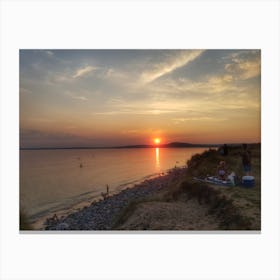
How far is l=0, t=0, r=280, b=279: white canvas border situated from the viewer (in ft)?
16.0

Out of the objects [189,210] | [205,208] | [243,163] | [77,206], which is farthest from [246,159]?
[77,206]

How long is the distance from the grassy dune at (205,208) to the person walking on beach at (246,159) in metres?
0.11

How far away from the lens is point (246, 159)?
6.62 meters

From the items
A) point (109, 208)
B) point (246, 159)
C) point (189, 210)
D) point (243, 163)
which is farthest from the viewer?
point (109, 208)

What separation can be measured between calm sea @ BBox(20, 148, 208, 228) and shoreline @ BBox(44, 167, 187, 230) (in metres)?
0.33

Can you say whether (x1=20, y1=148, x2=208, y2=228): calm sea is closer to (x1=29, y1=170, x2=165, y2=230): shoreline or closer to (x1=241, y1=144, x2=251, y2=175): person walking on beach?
(x1=29, y1=170, x2=165, y2=230): shoreline

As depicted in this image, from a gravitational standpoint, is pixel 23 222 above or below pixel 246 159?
below
